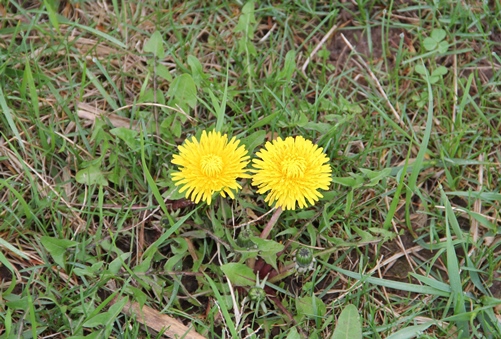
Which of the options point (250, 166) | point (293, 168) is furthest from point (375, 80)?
point (293, 168)

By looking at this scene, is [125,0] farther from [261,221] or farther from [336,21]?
[261,221]

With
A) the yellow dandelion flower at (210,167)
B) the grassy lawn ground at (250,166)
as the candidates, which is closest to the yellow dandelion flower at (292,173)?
the yellow dandelion flower at (210,167)

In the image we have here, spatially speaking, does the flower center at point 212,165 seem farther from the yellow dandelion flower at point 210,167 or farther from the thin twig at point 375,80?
the thin twig at point 375,80

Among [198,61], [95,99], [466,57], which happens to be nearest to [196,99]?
[198,61]

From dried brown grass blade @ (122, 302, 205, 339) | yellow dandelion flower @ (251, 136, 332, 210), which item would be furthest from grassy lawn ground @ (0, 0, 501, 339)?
yellow dandelion flower @ (251, 136, 332, 210)

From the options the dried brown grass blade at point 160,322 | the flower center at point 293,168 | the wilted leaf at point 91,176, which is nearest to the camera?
the flower center at point 293,168

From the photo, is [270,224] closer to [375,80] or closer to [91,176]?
[91,176]

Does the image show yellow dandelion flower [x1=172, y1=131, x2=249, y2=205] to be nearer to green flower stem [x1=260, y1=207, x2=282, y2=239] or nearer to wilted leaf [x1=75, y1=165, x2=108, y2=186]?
green flower stem [x1=260, y1=207, x2=282, y2=239]
